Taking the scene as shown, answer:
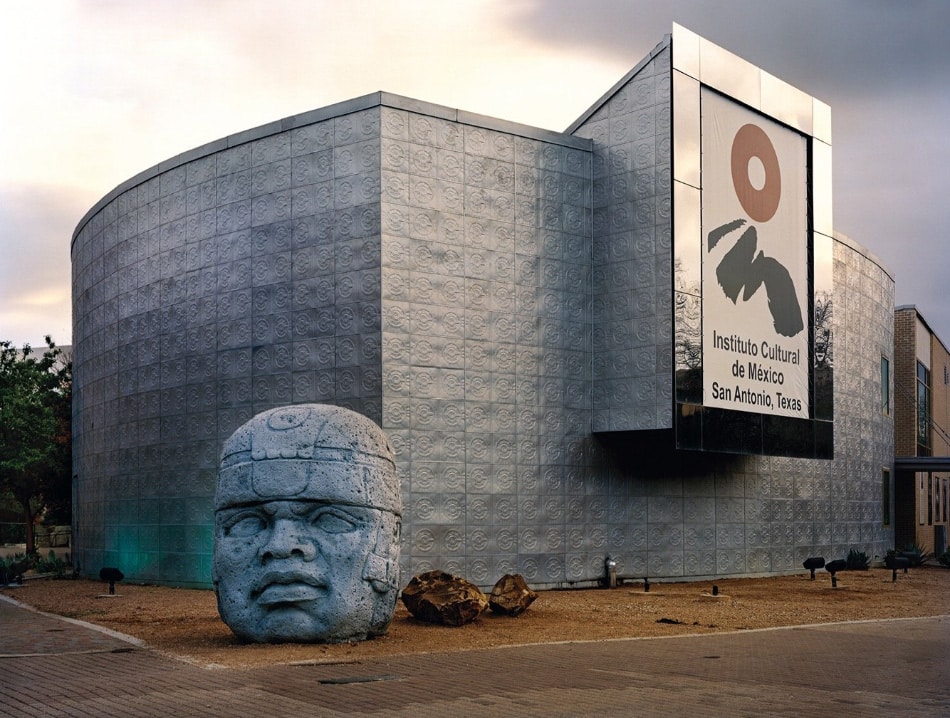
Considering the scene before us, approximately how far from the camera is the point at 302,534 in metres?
12.7

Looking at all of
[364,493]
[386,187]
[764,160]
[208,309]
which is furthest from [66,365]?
[364,493]

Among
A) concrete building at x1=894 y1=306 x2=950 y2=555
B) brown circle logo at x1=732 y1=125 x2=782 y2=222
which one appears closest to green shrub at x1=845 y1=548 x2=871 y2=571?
concrete building at x1=894 y1=306 x2=950 y2=555

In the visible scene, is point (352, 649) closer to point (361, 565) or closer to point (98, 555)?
point (361, 565)

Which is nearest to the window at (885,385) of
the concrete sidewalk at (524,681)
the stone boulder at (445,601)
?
the concrete sidewalk at (524,681)

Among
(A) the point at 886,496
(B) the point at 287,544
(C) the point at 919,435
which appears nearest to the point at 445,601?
(B) the point at 287,544

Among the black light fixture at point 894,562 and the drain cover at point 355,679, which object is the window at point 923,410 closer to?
the black light fixture at point 894,562

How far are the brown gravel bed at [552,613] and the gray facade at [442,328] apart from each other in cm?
158

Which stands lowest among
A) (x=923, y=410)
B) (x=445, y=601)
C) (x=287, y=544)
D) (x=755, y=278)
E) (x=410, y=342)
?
(x=445, y=601)

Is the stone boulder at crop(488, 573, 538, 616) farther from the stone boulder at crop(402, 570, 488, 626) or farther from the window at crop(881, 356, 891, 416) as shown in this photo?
the window at crop(881, 356, 891, 416)

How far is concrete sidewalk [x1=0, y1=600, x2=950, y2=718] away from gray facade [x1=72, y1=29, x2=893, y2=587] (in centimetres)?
782

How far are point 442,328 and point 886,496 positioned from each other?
66.5 ft

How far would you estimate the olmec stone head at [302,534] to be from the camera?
12725 millimetres

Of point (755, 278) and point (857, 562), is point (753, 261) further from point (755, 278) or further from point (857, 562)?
point (857, 562)

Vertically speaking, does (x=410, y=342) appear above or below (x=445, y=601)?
above
